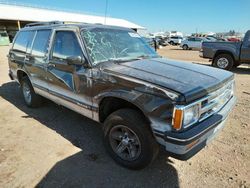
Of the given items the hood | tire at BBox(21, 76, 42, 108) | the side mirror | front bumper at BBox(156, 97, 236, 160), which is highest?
the side mirror

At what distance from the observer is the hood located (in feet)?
8.28

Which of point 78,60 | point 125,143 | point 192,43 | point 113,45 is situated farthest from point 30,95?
point 192,43

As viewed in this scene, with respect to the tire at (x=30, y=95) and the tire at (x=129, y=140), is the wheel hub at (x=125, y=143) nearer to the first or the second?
the tire at (x=129, y=140)

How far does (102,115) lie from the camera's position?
3.39 m

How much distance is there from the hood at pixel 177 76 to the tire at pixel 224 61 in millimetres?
8434

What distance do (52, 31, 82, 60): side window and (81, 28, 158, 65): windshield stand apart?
196mm

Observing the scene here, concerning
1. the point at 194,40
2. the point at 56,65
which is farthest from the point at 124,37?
the point at 194,40

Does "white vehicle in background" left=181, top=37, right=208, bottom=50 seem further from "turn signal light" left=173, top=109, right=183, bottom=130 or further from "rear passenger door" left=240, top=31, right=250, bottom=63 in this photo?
"turn signal light" left=173, top=109, right=183, bottom=130

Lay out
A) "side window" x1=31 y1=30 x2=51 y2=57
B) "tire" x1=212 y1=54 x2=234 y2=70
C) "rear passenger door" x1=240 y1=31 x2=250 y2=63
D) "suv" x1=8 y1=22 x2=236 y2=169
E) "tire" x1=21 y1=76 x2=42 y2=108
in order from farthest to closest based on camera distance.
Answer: "tire" x1=212 y1=54 x2=234 y2=70
"rear passenger door" x1=240 y1=31 x2=250 y2=63
"tire" x1=21 y1=76 x2=42 y2=108
"side window" x1=31 y1=30 x2=51 y2=57
"suv" x1=8 y1=22 x2=236 y2=169

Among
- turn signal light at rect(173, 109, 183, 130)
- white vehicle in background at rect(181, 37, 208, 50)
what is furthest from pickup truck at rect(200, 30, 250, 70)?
white vehicle in background at rect(181, 37, 208, 50)

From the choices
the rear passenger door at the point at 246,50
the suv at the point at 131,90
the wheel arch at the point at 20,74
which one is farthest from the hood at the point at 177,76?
the rear passenger door at the point at 246,50

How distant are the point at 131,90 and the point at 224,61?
9782 millimetres

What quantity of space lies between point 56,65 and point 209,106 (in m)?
2.64

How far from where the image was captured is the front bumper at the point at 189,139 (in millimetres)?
2393
